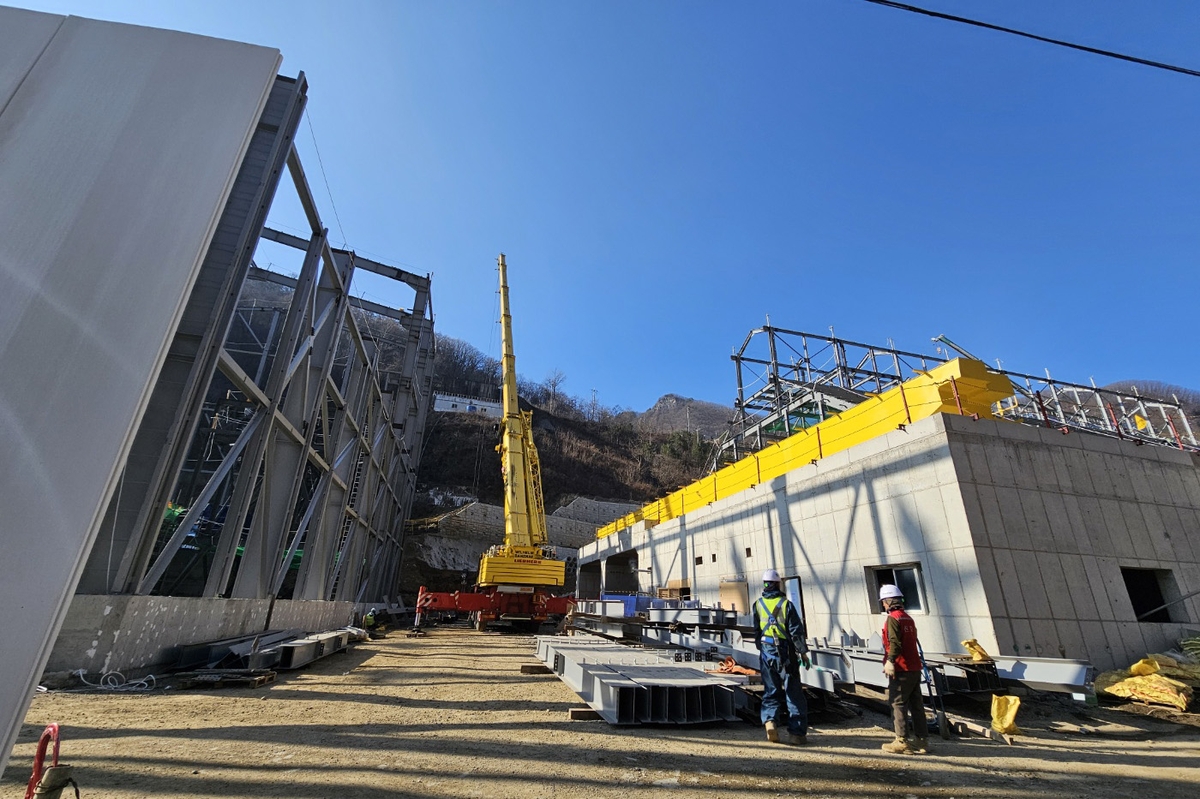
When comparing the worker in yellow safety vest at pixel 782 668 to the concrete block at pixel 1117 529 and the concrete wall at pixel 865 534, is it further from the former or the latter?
the concrete block at pixel 1117 529

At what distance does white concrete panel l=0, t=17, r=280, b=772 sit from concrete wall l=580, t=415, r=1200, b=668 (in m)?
10.2

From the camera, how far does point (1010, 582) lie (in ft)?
27.2

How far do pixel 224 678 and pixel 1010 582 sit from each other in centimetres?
1116

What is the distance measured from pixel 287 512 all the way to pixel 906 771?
10.7 m

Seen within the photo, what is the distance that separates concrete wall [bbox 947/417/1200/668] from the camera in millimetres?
8297

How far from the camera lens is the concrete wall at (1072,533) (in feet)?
27.2

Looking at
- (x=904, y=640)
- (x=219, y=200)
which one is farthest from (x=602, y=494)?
(x=219, y=200)

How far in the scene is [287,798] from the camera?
3.14m

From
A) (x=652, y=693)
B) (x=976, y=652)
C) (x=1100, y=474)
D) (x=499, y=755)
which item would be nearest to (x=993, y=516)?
(x=976, y=652)

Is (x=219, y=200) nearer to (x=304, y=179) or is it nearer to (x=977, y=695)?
(x=977, y=695)

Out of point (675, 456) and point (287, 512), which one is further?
point (675, 456)

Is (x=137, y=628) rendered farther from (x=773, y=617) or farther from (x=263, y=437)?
(x=773, y=617)

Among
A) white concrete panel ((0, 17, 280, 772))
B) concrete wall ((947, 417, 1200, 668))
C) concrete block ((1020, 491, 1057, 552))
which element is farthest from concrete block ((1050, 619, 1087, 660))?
white concrete panel ((0, 17, 280, 772))

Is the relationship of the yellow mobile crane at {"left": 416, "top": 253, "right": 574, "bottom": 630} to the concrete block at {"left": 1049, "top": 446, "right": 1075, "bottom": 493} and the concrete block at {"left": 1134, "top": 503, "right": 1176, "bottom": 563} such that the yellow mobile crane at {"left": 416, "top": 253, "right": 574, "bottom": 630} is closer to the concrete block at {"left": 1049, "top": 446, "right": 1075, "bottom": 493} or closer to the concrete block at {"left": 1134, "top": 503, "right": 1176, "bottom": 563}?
the concrete block at {"left": 1049, "top": 446, "right": 1075, "bottom": 493}
